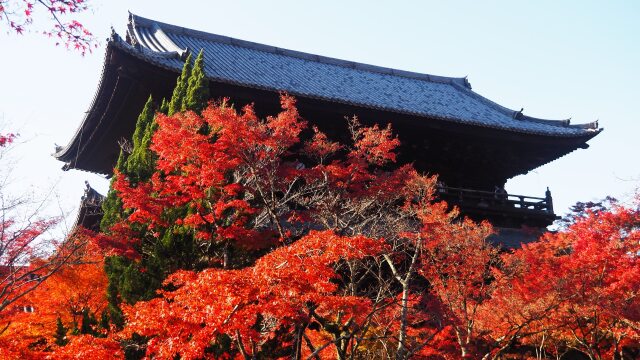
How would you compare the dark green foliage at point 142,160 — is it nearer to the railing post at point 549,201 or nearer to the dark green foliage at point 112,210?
the dark green foliage at point 112,210

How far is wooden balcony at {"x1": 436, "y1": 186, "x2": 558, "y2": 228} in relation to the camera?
17031 mm

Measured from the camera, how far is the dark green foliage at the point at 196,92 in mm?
12020

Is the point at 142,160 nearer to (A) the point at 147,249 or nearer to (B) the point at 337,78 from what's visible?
(A) the point at 147,249

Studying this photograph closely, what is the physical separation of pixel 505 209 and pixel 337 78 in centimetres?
804

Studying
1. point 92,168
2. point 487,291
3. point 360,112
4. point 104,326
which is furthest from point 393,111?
point 92,168

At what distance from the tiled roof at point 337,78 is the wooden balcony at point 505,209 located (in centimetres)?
211

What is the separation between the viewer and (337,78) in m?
21.5

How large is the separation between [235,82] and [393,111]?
176 inches

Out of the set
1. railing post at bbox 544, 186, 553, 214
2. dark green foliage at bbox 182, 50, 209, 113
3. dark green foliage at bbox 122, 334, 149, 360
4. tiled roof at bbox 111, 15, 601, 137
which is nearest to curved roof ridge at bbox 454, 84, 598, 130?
tiled roof at bbox 111, 15, 601, 137

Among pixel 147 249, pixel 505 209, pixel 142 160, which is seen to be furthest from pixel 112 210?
pixel 505 209

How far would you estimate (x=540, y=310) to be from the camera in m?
11.0

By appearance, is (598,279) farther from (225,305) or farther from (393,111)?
(225,305)

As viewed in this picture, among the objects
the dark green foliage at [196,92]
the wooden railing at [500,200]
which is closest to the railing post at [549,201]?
the wooden railing at [500,200]

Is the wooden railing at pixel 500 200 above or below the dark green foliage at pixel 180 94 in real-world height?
below
